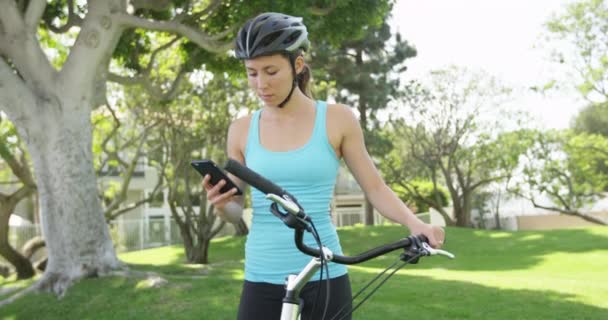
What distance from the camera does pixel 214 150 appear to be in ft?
79.6

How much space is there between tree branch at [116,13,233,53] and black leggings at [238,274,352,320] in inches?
414

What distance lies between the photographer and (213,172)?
2275mm

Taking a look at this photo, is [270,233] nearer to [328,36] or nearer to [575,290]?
[575,290]

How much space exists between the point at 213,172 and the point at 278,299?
75cm

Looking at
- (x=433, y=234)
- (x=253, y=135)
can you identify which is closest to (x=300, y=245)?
(x=433, y=234)

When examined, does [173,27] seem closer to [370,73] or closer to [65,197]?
[65,197]

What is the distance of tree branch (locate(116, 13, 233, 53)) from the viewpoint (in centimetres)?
1276

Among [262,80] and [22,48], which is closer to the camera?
[262,80]

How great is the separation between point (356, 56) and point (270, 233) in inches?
1293

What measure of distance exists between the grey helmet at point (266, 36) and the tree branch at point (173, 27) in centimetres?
1045

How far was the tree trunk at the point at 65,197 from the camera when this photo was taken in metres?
12.4

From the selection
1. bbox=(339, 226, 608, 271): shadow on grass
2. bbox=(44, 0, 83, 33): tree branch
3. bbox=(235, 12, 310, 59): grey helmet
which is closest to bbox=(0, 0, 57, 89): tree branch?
bbox=(44, 0, 83, 33): tree branch

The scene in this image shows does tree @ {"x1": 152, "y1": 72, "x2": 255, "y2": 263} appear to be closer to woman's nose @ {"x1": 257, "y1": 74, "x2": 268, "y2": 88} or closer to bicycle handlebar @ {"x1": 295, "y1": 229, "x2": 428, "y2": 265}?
woman's nose @ {"x1": 257, "y1": 74, "x2": 268, "y2": 88}

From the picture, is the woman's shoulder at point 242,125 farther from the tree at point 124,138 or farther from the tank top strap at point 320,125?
the tree at point 124,138
